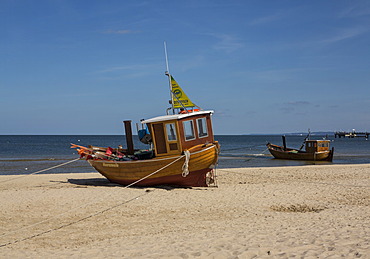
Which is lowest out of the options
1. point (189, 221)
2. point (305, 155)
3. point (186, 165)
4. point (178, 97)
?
point (305, 155)

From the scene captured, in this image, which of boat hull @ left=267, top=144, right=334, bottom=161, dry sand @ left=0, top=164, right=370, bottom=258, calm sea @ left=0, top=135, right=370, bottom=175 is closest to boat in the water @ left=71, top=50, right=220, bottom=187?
dry sand @ left=0, top=164, right=370, bottom=258

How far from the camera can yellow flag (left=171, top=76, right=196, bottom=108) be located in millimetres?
15281

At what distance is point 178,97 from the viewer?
15.5 metres

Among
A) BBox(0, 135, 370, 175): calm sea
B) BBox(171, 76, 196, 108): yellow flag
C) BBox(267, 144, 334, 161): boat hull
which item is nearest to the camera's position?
BBox(171, 76, 196, 108): yellow flag

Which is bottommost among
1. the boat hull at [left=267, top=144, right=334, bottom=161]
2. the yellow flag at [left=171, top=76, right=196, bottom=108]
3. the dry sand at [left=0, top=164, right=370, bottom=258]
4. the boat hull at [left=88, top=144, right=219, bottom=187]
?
the boat hull at [left=267, top=144, right=334, bottom=161]

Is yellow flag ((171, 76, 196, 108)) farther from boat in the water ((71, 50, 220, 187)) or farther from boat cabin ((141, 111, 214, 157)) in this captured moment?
boat cabin ((141, 111, 214, 157))

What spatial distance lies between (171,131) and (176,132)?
204 millimetres

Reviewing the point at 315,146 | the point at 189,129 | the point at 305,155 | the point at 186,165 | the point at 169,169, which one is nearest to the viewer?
the point at 186,165

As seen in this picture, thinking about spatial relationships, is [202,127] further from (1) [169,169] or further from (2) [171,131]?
(1) [169,169]

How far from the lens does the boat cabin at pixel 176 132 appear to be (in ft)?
45.4

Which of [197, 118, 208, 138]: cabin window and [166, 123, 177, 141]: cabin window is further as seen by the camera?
[197, 118, 208, 138]: cabin window

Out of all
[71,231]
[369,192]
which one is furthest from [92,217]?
[369,192]

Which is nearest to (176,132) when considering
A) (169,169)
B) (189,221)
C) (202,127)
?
(202,127)

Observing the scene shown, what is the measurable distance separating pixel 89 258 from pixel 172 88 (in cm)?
987
